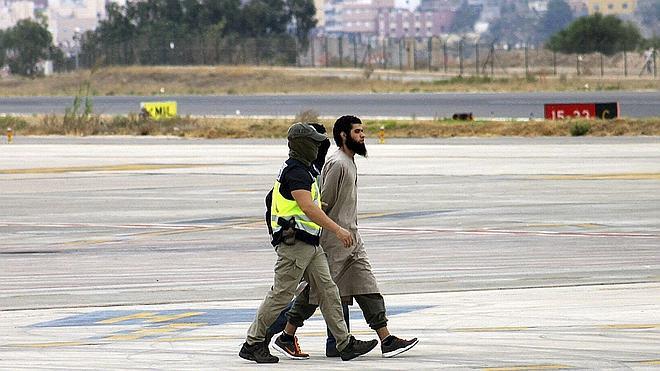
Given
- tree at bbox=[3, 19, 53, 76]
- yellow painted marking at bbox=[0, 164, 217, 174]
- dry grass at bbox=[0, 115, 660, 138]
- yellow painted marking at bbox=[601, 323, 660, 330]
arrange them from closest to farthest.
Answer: yellow painted marking at bbox=[601, 323, 660, 330] < yellow painted marking at bbox=[0, 164, 217, 174] < dry grass at bbox=[0, 115, 660, 138] < tree at bbox=[3, 19, 53, 76]

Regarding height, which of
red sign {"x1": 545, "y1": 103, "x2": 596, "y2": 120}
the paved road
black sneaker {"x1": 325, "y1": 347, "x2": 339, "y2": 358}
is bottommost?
the paved road

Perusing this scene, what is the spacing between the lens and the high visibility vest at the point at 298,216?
9812 millimetres

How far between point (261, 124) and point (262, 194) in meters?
29.2

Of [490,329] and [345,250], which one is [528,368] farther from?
[490,329]

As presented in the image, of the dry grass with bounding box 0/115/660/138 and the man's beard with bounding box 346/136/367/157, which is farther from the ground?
the man's beard with bounding box 346/136/367/157

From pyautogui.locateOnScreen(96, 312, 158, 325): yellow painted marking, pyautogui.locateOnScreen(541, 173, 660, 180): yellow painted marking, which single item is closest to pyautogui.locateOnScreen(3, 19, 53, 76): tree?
pyautogui.locateOnScreen(541, 173, 660, 180): yellow painted marking

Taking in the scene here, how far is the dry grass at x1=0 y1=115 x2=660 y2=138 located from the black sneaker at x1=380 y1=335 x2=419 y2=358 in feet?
124

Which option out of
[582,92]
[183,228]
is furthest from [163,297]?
[582,92]

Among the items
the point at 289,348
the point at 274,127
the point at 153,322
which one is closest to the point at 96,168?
the point at 274,127

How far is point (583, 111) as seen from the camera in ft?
168

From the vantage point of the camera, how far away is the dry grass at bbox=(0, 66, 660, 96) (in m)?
92.1

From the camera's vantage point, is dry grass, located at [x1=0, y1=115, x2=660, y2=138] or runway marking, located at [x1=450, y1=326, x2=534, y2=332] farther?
dry grass, located at [x1=0, y1=115, x2=660, y2=138]

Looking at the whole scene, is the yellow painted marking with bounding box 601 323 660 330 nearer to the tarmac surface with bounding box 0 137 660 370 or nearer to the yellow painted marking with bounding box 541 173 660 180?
the tarmac surface with bounding box 0 137 660 370

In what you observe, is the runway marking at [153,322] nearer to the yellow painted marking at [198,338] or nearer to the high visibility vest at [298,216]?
the yellow painted marking at [198,338]
